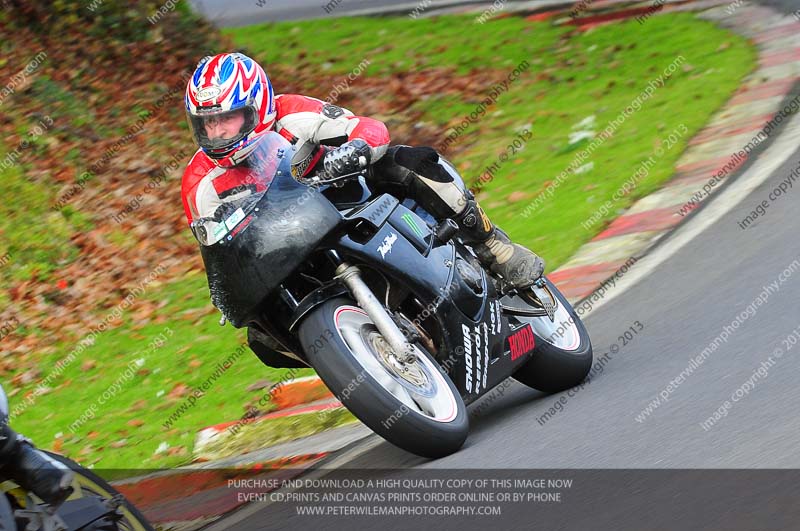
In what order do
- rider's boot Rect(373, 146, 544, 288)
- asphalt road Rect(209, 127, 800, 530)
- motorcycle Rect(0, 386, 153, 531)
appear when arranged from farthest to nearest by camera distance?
rider's boot Rect(373, 146, 544, 288), asphalt road Rect(209, 127, 800, 530), motorcycle Rect(0, 386, 153, 531)

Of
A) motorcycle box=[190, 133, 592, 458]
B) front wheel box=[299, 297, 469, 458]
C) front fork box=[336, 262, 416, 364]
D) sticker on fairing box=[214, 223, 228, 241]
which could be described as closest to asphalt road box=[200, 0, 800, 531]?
front wheel box=[299, 297, 469, 458]

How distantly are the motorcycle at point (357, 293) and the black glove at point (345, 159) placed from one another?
0.04 meters

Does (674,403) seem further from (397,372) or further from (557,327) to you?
(397,372)

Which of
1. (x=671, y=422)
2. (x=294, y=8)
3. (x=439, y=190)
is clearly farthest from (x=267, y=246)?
(x=294, y=8)

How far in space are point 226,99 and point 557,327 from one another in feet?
7.01

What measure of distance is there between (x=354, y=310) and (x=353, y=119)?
85cm

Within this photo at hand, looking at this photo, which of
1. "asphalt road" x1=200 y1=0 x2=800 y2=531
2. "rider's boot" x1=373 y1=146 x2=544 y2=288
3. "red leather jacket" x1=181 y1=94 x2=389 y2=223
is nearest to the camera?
"asphalt road" x1=200 y1=0 x2=800 y2=531

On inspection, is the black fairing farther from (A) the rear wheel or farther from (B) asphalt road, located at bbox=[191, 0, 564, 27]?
(B) asphalt road, located at bbox=[191, 0, 564, 27]

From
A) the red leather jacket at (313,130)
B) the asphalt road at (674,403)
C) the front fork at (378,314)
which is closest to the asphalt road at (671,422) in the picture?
the asphalt road at (674,403)

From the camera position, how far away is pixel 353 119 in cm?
519

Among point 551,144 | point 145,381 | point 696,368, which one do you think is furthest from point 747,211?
point 145,381

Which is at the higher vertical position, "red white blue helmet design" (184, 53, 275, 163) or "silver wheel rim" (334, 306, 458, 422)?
"red white blue helmet design" (184, 53, 275, 163)

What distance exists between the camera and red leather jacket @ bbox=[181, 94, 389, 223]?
16.8 ft

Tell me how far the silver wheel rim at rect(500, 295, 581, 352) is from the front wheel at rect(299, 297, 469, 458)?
3.30 ft
